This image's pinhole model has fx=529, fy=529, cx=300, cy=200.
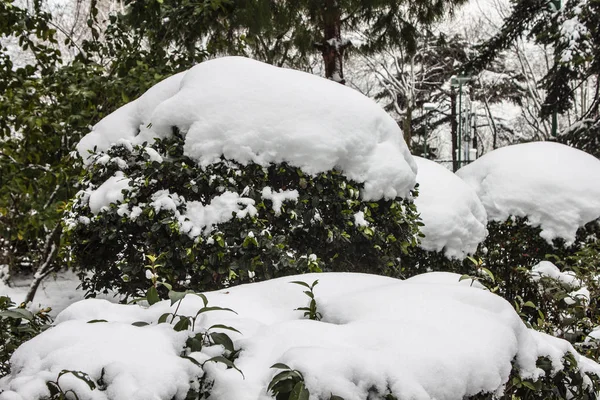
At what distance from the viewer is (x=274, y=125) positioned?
3328 mm

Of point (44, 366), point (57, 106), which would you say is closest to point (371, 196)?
point (44, 366)

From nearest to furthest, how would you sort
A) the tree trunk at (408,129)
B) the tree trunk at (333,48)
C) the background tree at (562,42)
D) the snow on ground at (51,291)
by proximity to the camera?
the snow on ground at (51,291) → the tree trunk at (333,48) → the background tree at (562,42) → the tree trunk at (408,129)

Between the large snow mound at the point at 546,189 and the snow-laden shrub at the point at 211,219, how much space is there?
3.69 m

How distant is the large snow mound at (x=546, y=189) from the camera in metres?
6.46

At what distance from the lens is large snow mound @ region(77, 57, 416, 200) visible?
3.31 metres

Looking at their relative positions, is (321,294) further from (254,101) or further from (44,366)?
(254,101)

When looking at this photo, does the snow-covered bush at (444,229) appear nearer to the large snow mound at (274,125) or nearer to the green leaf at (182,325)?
the large snow mound at (274,125)

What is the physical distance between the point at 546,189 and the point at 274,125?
181 inches

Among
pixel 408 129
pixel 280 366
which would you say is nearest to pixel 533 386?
pixel 280 366

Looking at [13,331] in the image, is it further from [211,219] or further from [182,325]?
[211,219]

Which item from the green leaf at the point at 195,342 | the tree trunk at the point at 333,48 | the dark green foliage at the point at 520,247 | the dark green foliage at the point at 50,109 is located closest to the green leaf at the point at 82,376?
the green leaf at the point at 195,342

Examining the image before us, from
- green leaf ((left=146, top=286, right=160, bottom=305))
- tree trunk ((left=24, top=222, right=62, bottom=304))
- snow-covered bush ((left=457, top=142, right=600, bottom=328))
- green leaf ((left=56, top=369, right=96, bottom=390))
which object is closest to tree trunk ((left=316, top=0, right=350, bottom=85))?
snow-covered bush ((left=457, top=142, right=600, bottom=328))

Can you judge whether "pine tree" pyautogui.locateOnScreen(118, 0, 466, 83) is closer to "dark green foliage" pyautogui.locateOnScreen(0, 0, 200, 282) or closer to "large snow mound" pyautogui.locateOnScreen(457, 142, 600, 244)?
"dark green foliage" pyautogui.locateOnScreen(0, 0, 200, 282)

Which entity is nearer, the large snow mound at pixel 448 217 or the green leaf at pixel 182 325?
the green leaf at pixel 182 325
